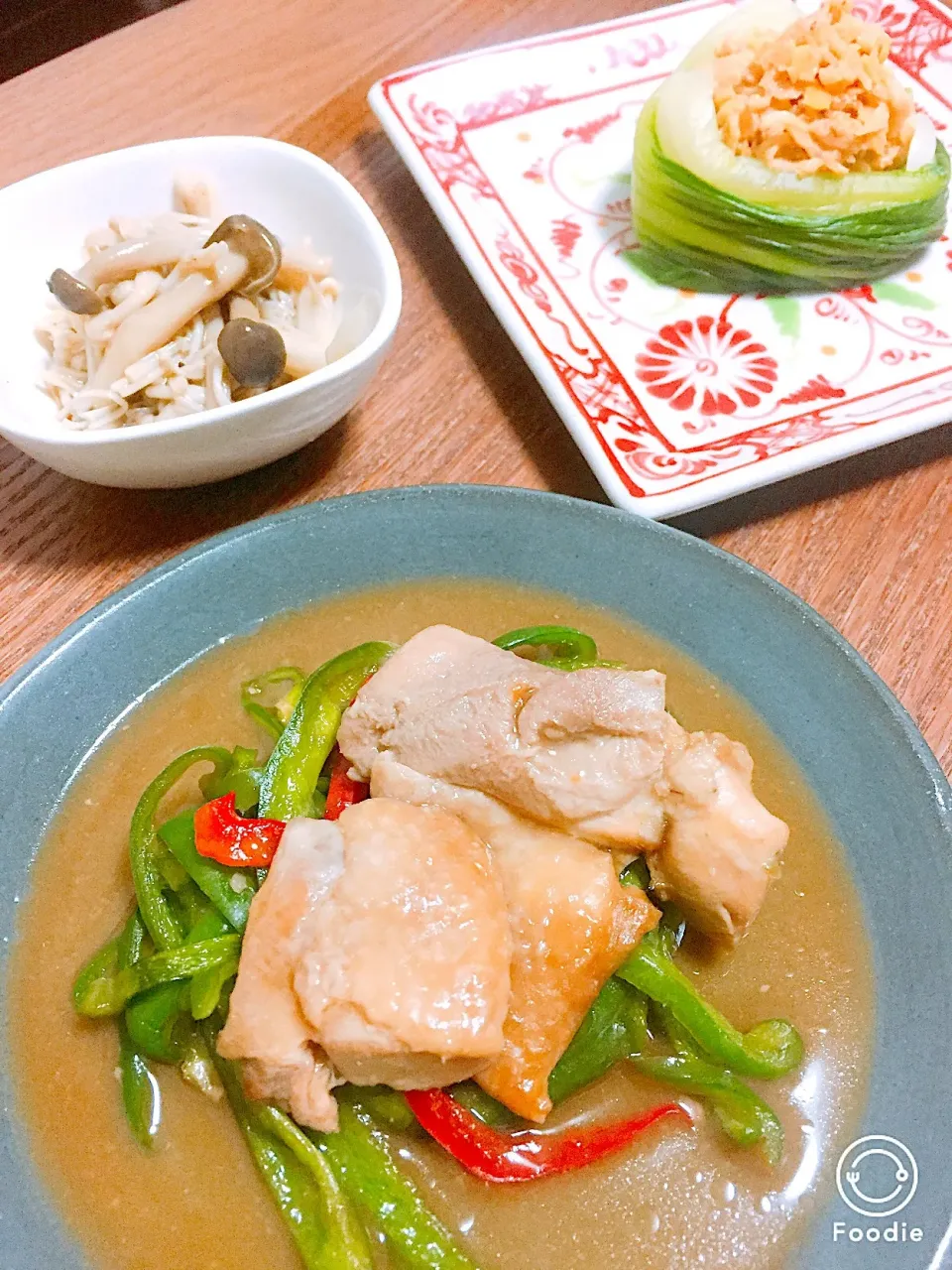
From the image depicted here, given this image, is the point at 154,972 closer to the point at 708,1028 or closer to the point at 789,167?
the point at 708,1028

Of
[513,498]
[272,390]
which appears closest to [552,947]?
[513,498]

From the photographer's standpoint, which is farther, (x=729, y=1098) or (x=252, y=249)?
(x=252, y=249)

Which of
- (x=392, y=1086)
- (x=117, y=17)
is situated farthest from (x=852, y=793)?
(x=117, y=17)

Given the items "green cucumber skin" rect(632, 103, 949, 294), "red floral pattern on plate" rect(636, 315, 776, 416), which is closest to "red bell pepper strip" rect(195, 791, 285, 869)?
"red floral pattern on plate" rect(636, 315, 776, 416)

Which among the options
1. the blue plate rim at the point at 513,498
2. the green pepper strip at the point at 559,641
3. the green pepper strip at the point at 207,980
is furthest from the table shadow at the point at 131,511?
the green pepper strip at the point at 207,980

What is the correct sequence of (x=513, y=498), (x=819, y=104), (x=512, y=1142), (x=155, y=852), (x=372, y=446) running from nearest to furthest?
(x=512, y=1142) < (x=155, y=852) < (x=513, y=498) < (x=372, y=446) < (x=819, y=104)

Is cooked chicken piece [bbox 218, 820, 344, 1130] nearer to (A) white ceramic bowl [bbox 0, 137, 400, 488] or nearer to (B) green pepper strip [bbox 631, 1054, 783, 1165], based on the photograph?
(B) green pepper strip [bbox 631, 1054, 783, 1165]
